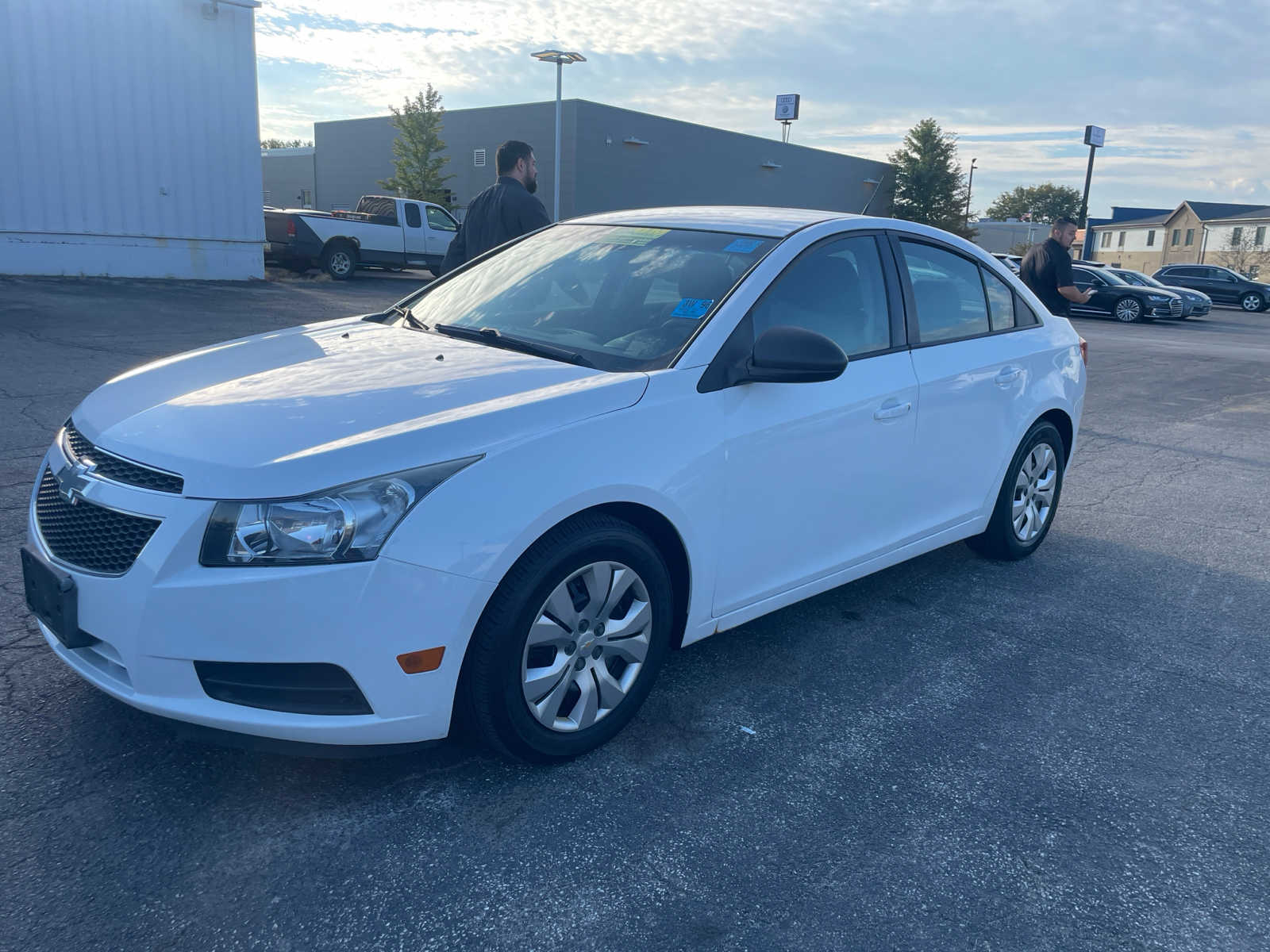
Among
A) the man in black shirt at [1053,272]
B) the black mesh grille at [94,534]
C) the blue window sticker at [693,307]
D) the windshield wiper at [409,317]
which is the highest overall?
the man in black shirt at [1053,272]

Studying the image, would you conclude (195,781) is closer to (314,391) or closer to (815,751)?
(314,391)

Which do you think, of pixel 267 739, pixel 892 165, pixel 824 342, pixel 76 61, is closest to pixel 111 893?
pixel 267 739

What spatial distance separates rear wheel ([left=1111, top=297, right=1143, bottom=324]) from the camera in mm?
25828

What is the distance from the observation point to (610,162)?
36.3 m

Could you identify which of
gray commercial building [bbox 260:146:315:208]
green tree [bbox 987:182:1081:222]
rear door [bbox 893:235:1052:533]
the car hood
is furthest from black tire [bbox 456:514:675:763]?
green tree [bbox 987:182:1081:222]

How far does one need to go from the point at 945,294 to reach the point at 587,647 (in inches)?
96.9

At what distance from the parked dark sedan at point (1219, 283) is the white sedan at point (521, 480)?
35.9 metres

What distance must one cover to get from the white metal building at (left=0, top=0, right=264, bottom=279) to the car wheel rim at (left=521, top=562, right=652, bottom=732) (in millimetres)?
16567

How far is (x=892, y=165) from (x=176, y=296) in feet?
144

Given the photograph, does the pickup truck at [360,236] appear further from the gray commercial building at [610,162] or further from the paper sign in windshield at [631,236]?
the paper sign in windshield at [631,236]

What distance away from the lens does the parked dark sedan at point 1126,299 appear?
25672 millimetres

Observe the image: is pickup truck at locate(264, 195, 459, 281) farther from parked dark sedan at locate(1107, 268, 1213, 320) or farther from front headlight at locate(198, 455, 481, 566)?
front headlight at locate(198, 455, 481, 566)

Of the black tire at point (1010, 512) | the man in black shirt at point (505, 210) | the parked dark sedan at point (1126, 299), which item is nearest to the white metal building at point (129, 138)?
the man in black shirt at point (505, 210)

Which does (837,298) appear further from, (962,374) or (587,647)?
(587,647)
